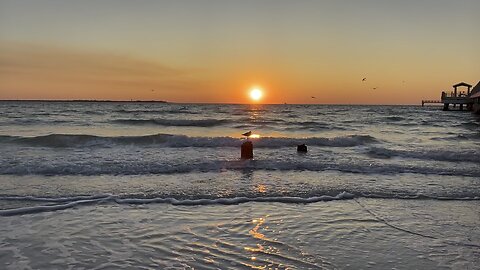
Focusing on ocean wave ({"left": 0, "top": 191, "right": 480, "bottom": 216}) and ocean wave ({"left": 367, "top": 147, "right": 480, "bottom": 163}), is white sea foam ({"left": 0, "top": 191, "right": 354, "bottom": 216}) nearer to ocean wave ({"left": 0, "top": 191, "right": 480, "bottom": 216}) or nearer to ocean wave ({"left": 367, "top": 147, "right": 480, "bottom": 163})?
ocean wave ({"left": 0, "top": 191, "right": 480, "bottom": 216})

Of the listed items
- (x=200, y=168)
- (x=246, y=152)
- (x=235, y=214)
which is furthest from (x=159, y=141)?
(x=235, y=214)

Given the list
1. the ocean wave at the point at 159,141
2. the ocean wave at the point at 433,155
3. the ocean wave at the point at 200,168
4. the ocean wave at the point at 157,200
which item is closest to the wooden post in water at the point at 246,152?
the ocean wave at the point at 200,168

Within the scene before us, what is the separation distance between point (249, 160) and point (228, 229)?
7424mm

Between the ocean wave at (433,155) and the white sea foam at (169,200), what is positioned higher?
the white sea foam at (169,200)

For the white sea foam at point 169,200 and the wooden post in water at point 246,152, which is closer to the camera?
the white sea foam at point 169,200

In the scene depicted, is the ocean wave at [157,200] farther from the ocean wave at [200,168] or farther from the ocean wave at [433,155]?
the ocean wave at [433,155]

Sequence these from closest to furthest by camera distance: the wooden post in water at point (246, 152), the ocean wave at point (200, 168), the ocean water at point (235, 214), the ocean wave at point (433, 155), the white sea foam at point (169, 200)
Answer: the ocean water at point (235, 214) → the white sea foam at point (169, 200) → the ocean wave at point (200, 168) → the wooden post in water at point (246, 152) → the ocean wave at point (433, 155)

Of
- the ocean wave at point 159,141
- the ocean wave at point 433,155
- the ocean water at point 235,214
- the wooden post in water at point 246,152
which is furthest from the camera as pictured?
the ocean wave at point 159,141

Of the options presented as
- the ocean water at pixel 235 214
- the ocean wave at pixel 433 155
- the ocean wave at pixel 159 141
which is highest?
the ocean wave at pixel 159 141

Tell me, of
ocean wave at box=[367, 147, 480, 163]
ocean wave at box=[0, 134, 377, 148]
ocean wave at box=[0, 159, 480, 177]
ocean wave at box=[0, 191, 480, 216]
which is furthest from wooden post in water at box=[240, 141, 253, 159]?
ocean wave at box=[0, 191, 480, 216]

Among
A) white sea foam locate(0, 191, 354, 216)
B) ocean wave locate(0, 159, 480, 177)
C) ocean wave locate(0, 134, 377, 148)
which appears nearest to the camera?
white sea foam locate(0, 191, 354, 216)

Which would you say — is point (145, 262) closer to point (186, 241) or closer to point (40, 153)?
point (186, 241)

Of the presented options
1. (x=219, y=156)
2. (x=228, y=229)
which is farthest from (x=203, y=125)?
(x=228, y=229)

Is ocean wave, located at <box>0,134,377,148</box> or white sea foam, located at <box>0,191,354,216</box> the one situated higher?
ocean wave, located at <box>0,134,377,148</box>
